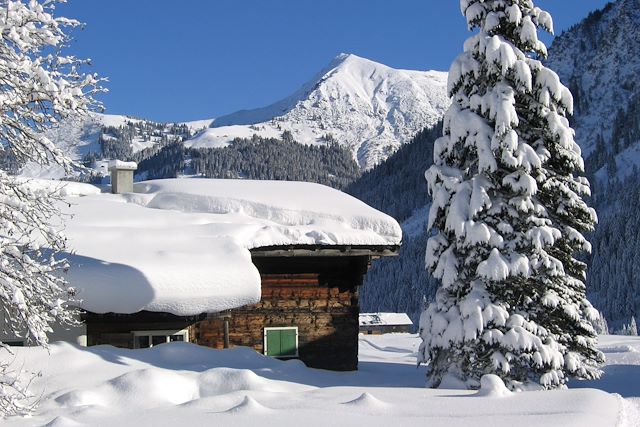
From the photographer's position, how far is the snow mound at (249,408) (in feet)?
29.2

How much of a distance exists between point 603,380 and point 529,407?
498 inches

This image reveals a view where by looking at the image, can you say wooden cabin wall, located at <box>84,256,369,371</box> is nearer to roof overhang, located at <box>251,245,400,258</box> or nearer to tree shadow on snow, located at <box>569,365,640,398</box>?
roof overhang, located at <box>251,245,400,258</box>

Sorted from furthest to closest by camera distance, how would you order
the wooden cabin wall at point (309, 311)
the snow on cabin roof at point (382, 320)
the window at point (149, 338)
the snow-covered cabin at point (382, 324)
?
the snow on cabin roof at point (382, 320) < the snow-covered cabin at point (382, 324) < the wooden cabin wall at point (309, 311) < the window at point (149, 338)

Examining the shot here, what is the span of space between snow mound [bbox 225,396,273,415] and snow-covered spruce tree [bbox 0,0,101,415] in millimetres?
2425

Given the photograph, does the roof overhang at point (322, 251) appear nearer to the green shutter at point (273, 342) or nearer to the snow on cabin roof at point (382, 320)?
the green shutter at point (273, 342)

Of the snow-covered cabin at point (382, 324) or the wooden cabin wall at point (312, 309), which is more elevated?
the wooden cabin wall at point (312, 309)

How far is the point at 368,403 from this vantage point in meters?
9.48

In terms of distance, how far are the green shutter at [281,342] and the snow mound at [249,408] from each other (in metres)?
7.19

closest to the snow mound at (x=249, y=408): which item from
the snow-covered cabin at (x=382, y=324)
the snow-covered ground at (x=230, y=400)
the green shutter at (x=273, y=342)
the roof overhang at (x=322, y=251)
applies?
the snow-covered ground at (x=230, y=400)

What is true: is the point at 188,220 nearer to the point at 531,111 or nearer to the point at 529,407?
the point at 531,111

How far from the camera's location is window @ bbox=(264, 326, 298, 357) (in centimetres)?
1645

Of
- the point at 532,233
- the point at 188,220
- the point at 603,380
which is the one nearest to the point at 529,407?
the point at 532,233

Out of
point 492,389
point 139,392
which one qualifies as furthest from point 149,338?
point 492,389

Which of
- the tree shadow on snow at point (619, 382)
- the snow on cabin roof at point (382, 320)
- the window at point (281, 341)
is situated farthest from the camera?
the snow on cabin roof at point (382, 320)
